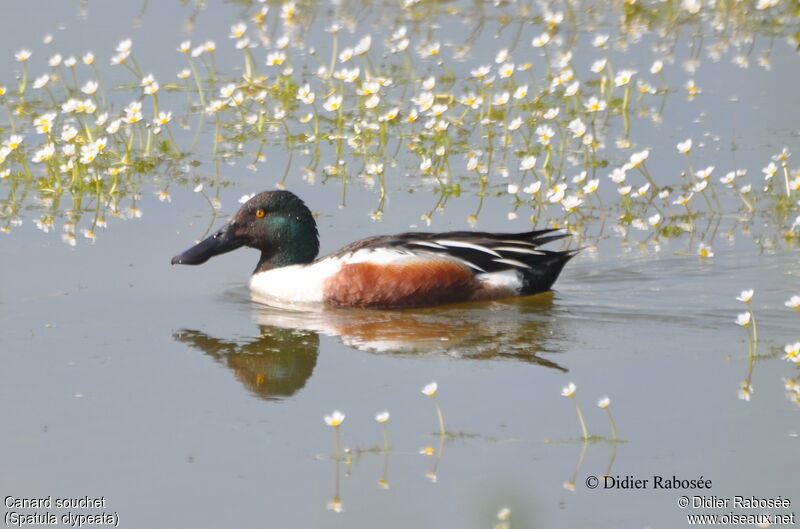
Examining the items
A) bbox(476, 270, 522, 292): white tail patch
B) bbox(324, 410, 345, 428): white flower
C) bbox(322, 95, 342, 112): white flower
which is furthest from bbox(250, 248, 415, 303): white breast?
bbox(324, 410, 345, 428): white flower

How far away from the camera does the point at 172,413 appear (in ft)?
23.5

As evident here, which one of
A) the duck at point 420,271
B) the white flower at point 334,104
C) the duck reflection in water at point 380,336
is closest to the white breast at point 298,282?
the duck at point 420,271

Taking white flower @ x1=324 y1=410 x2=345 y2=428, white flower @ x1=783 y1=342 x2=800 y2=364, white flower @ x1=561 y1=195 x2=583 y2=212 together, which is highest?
white flower @ x1=561 y1=195 x2=583 y2=212

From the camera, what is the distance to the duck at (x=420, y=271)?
9.43 m

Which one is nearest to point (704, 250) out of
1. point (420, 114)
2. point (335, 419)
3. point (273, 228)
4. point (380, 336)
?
point (380, 336)

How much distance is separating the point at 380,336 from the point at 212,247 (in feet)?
5.52

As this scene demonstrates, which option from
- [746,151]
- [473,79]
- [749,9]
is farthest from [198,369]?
[749,9]

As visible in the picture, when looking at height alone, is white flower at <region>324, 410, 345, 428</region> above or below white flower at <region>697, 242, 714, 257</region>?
below

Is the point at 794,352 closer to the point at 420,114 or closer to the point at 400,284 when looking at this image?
the point at 400,284

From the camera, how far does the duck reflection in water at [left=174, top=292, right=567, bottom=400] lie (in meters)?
8.06

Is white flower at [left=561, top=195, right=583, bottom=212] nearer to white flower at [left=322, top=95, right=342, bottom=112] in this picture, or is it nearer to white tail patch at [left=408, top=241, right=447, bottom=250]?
white tail patch at [left=408, top=241, right=447, bottom=250]

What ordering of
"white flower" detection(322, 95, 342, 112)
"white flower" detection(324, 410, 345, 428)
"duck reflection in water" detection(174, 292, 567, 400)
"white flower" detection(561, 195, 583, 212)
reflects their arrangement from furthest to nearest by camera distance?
"white flower" detection(322, 95, 342, 112) → "white flower" detection(561, 195, 583, 212) → "duck reflection in water" detection(174, 292, 567, 400) → "white flower" detection(324, 410, 345, 428)

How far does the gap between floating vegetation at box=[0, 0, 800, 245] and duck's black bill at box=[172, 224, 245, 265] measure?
0.96 meters

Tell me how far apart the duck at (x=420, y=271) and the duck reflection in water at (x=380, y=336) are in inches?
3.5
